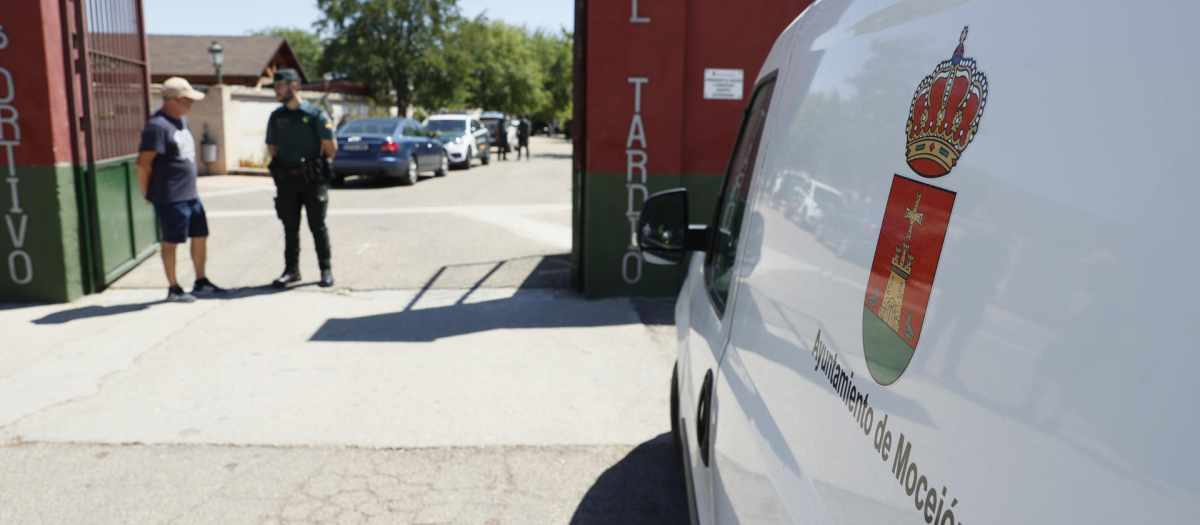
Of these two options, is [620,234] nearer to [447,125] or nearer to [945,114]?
→ [945,114]

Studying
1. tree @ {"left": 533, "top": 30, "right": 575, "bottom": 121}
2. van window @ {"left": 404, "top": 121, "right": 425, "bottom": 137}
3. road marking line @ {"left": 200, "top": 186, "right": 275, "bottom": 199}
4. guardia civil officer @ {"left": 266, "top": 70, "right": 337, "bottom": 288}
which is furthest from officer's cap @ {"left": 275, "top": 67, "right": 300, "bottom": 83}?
tree @ {"left": 533, "top": 30, "right": 575, "bottom": 121}

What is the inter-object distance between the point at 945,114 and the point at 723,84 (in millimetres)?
5905

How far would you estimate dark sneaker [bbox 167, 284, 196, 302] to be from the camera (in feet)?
23.0

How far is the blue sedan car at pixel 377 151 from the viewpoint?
16438 millimetres

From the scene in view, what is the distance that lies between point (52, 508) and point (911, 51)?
364 centimetres

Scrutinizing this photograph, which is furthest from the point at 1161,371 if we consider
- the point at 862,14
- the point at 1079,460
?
the point at 862,14

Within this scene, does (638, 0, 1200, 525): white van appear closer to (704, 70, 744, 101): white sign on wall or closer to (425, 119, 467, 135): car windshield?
(704, 70, 744, 101): white sign on wall

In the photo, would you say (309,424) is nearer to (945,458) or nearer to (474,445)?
(474,445)

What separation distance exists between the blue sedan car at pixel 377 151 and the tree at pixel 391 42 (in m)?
21.8

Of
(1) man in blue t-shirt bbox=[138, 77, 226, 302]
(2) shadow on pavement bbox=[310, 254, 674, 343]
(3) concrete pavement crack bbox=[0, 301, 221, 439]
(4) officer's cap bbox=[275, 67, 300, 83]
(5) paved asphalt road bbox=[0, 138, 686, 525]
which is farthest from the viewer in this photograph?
(4) officer's cap bbox=[275, 67, 300, 83]

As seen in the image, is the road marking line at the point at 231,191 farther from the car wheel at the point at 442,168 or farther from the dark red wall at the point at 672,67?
the dark red wall at the point at 672,67

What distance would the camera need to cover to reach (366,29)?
38.6 metres

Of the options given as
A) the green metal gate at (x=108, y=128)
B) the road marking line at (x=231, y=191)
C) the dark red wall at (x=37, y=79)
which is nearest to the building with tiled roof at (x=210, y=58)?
the road marking line at (x=231, y=191)

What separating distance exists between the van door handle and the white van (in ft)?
1.67
